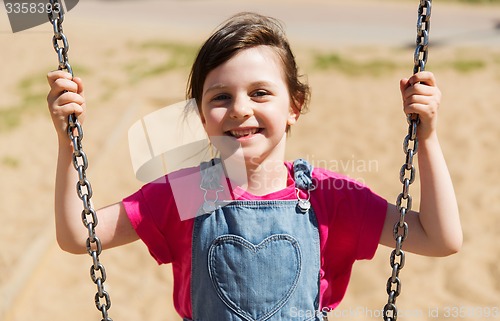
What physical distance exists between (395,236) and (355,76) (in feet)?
21.8

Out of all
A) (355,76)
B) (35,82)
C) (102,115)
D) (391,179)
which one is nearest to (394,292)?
(391,179)

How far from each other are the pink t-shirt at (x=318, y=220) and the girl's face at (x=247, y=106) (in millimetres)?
158

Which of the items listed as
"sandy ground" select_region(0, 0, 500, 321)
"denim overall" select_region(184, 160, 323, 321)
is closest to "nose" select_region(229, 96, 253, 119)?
"denim overall" select_region(184, 160, 323, 321)

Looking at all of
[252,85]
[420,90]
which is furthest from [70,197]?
[420,90]

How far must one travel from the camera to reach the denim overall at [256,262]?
177 centimetres

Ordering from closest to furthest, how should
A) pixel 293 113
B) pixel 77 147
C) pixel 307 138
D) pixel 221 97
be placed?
pixel 77 147 < pixel 221 97 < pixel 293 113 < pixel 307 138

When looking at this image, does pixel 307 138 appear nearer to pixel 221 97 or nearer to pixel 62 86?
pixel 221 97

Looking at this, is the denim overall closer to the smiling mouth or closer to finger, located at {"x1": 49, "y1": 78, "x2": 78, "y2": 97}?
the smiling mouth

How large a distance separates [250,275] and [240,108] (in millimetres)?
438

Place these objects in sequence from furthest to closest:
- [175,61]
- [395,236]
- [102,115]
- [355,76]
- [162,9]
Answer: [162,9], [175,61], [355,76], [102,115], [395,236]

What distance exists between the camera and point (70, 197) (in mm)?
1812

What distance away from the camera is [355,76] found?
324 inches

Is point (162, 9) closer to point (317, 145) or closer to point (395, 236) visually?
point (317, 145)

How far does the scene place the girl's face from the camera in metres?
1.77
